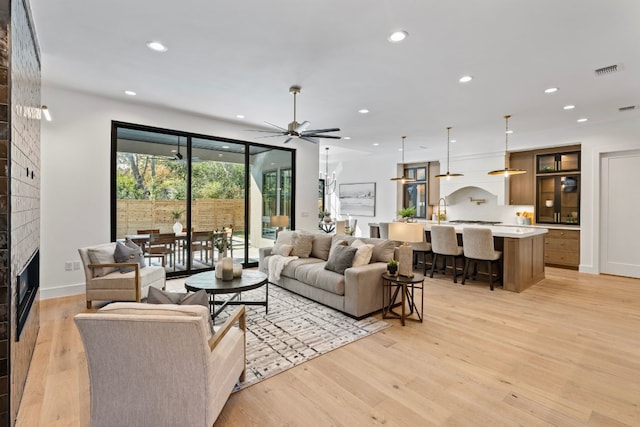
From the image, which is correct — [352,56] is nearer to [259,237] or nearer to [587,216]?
[259,237]

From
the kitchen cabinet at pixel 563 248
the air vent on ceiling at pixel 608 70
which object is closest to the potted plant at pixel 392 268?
the air vent on ceiling at pixel 608 70

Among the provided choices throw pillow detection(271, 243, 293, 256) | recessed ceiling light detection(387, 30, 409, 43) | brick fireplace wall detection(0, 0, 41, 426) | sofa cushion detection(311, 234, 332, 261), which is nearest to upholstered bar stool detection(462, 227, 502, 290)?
sofa cushion detection(311, 234, 332, 261)

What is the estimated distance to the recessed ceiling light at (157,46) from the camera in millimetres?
3106

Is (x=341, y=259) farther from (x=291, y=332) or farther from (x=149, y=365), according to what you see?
(x=149, y=365)

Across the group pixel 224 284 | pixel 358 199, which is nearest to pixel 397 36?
pixel 224 284

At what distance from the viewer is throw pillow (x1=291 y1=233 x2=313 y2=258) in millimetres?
4957

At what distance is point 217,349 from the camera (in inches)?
75.5

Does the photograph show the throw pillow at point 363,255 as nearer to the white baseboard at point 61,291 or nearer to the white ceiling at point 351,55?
the white ceiling at point 351,55

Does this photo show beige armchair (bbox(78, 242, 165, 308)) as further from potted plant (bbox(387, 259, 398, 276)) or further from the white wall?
potted plant (bbox(387, 259, 398, 276))

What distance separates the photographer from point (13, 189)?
2.02m

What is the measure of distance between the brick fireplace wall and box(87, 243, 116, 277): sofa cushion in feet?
4.24

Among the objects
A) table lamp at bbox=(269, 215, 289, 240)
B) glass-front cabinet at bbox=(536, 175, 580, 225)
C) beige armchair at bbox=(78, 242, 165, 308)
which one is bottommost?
beige armchair at bbox=(78, 242, 165, 308)

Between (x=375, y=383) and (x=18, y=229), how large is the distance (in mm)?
2807

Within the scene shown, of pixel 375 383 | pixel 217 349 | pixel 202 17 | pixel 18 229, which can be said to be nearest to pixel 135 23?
pixel 202 17
